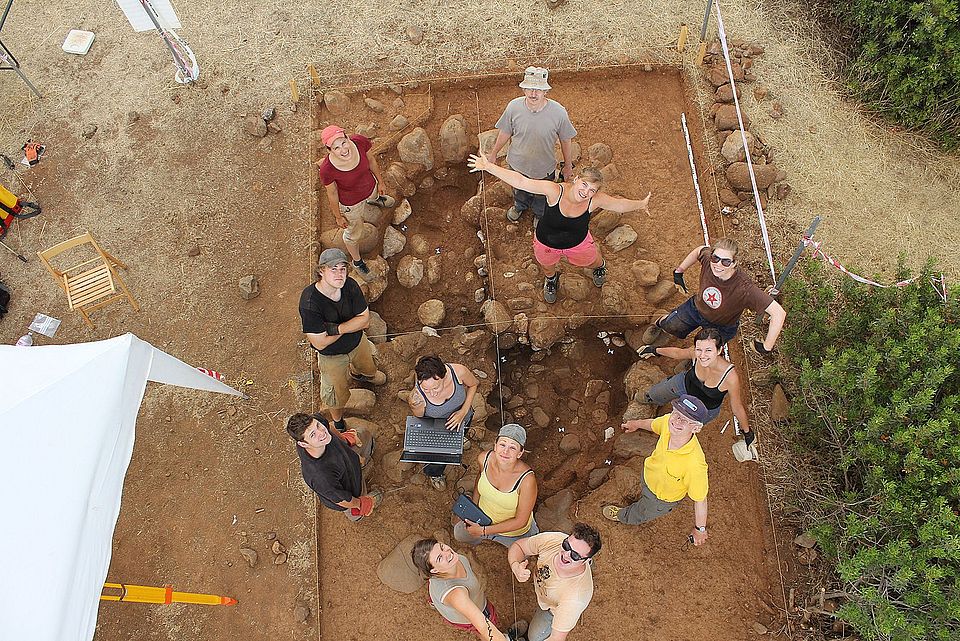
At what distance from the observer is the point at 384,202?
632 cm

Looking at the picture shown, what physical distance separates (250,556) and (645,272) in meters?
4.21

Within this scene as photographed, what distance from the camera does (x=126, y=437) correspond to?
12.8 ft

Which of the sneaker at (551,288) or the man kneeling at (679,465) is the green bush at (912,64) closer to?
the sneaker at (551,288)

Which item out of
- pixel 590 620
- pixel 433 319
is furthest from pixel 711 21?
pixel 590 620

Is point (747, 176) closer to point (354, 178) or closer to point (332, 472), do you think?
point (354, 178)

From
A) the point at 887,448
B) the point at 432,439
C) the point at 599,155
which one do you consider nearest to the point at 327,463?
the point at 432,439

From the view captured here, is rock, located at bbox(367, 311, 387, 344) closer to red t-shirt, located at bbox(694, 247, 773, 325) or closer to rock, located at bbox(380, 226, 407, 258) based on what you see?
rock, located at bbox(380, 226, 407, 258)

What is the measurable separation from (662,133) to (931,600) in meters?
4.79

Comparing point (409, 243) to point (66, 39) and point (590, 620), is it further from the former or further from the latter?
point (66, 39)

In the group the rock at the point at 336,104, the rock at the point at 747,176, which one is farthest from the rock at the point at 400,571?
the rock at the point at 336,104

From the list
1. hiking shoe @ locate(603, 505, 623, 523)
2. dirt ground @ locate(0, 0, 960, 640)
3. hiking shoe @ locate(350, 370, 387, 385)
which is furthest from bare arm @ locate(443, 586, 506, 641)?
hiking shoe @ locate(350, 370, 387, 385)

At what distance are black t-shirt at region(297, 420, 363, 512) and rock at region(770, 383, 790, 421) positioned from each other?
3430mm

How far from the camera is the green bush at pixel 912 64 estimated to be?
6.09 m

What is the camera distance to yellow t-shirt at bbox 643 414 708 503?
12.8ft
